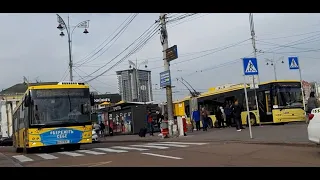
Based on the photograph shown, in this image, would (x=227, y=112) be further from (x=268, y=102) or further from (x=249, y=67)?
(x=249, y=67)

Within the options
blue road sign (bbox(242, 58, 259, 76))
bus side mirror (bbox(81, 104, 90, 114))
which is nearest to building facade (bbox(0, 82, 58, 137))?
bus side mirror (bbox(81, 104, 90, 114))

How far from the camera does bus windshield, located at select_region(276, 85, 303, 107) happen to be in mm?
26584

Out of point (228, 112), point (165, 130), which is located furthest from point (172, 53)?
point (228, 112)

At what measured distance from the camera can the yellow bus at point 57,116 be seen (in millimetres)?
18703

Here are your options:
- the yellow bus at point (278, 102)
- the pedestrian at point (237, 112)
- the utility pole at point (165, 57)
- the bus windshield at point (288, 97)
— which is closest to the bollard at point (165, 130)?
the utility pole at point (165, 57)

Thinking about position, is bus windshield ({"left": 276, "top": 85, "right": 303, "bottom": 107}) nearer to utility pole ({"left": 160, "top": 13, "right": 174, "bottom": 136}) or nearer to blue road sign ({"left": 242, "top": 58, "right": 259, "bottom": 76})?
utility pole ({"left": 160, "top": 13, "right": 174, "bottom": 136})

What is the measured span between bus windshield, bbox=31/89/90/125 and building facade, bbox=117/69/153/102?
45363mm

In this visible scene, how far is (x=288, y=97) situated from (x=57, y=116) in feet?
49.0

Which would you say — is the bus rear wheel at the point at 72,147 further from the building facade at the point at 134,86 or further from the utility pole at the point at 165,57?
the building facade at the point at 134,86

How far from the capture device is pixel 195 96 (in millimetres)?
36812

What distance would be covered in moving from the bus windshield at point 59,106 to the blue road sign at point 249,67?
730cm
